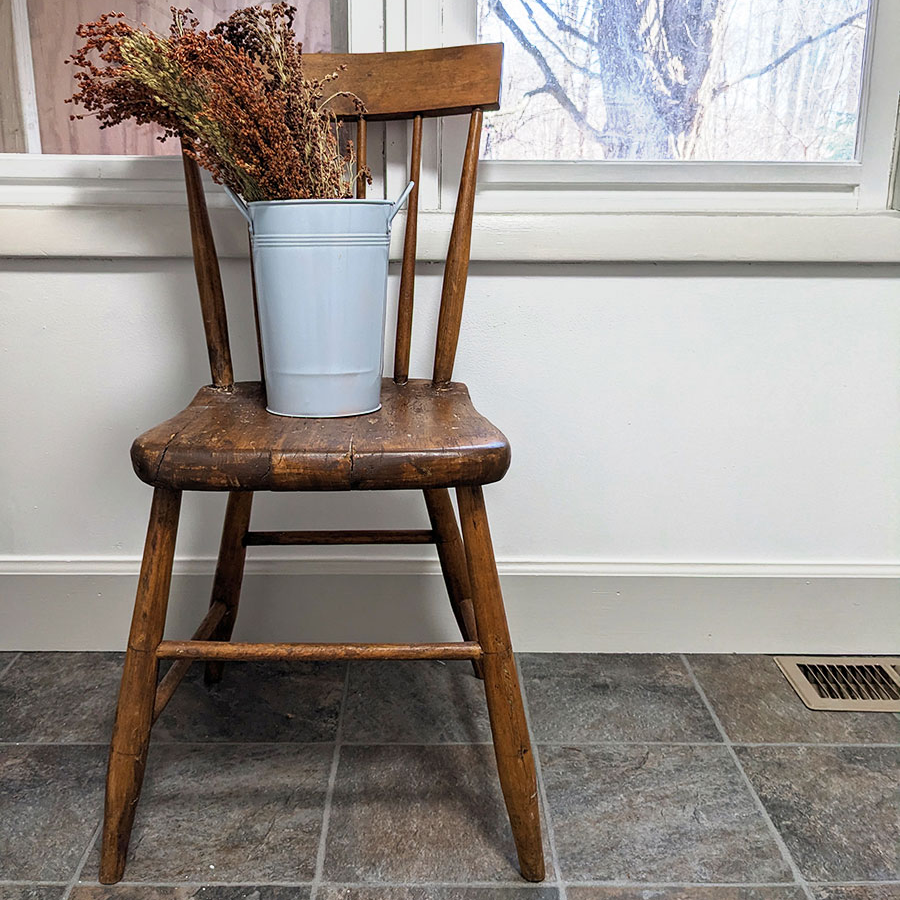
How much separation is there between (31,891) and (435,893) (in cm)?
42

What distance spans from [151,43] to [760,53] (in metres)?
0.88

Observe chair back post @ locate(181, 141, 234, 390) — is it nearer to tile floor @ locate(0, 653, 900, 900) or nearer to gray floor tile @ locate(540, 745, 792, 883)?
tile floor @ locate(0, 653, 900, 900)

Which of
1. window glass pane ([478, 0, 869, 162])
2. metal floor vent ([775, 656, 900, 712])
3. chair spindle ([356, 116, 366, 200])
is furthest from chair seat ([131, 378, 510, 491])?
metal floor vent ([775, 656, 900, 712])

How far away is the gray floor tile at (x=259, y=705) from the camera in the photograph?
1.09 metres

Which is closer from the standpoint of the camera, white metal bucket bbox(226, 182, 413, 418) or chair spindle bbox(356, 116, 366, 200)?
white metal bucket bbox(226, 182, 413, 418)

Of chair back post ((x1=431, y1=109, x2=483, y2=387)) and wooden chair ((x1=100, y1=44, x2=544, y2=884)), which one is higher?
chair back post ((x1=431, y1=109, x2=483, y2=387))

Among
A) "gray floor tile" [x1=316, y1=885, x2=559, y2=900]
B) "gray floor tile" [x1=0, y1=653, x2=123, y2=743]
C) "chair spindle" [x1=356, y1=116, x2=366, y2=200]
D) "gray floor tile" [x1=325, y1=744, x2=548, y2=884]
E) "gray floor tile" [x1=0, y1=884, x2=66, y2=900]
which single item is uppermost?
"chair spindle" [x1=356, y1=116, x2=366, y2=200]

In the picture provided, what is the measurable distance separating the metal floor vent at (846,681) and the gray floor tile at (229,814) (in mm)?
723

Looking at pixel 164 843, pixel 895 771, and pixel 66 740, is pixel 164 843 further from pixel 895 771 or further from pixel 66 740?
pixel 895 771

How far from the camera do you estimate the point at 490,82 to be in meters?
1.04

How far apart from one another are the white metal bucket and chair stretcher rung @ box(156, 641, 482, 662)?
0.86 feet

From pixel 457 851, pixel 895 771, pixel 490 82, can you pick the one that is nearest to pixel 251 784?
pixel 457 851

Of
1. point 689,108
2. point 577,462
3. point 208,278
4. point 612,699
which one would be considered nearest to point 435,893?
point 612,699

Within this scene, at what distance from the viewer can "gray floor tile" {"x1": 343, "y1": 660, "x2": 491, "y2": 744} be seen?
1.09 metres
